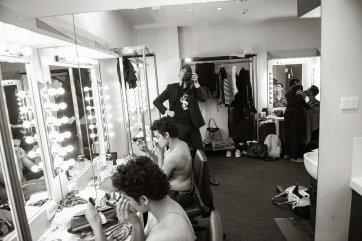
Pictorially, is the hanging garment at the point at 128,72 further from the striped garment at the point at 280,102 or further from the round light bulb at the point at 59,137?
the striped garment at the point at 280,102

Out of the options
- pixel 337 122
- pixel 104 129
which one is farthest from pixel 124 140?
pixel 337 122

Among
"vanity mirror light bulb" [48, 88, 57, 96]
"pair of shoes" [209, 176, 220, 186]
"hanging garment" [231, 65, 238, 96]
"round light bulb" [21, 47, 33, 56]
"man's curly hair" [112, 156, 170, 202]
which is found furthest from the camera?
"hanging garment" [231, 65, 238, 96]

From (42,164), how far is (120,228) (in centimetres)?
74

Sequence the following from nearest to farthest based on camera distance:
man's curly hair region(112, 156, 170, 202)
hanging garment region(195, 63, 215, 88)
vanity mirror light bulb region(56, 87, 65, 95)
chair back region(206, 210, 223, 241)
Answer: chair back region(206, 210, 223, 241)
man's curly hair region(112, 156, 170, 202)
vanity mirror light bulb region(56, 87, 65, 95)
hanging garment region(195, 63, 215, 88)

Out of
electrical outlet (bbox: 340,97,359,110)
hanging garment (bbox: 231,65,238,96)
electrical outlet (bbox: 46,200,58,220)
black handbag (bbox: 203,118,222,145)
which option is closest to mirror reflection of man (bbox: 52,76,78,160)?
electrical outlet (bbox: 46,200,58,220)

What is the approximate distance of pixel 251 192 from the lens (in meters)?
3.07

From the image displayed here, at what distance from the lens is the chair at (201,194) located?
1957mm

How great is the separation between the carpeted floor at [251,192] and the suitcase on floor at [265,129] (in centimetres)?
40

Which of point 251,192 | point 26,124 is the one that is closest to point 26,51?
point 26,124

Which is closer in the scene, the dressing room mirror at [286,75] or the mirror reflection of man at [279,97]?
the dressing room mirror at [286,75]

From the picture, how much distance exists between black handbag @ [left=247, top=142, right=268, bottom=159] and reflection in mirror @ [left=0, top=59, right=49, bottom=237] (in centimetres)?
204

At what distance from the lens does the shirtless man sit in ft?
7.13

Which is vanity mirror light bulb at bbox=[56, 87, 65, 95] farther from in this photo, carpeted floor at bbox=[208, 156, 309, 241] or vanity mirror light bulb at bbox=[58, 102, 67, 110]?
carpeted floor at bbox=[208, 156, 309, 241]

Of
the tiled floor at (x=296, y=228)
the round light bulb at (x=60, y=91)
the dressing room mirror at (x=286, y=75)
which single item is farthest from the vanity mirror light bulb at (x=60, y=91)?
the tiled floor at (x=296, y=228)
